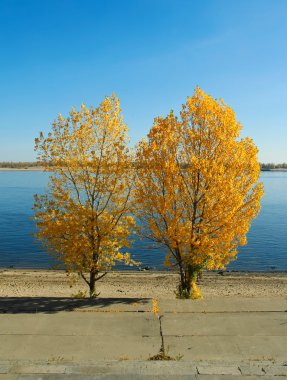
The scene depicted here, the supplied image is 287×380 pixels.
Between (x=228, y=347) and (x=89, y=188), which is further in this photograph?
(x=89, y=188)

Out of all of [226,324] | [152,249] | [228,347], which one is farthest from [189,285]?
[152,249]

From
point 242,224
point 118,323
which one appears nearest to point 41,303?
point 118,323

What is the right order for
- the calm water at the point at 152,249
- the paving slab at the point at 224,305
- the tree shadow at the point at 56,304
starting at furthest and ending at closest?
the calm water at the point at 152,249 < the tree shadow at the point at 56,304 < the paving slab at the point at 224,305

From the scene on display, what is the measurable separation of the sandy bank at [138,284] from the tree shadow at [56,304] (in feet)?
34.9

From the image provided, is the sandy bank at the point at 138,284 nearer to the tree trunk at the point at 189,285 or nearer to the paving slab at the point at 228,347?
the tree trunk at the point at 189,285

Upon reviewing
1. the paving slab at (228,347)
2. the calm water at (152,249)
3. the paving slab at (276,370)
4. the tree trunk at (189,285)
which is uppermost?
the paving slab at (276,370)

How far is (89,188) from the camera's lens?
588 inches

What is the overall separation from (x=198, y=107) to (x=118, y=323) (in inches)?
326

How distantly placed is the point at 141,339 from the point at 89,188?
7.36m

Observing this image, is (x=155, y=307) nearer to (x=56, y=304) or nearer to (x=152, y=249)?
(x=56, y=304)

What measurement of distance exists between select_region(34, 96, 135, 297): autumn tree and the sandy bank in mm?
9391

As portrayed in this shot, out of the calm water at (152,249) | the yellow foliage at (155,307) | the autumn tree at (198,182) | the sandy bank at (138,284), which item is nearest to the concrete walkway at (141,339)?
the yellow foliage at (155,307)

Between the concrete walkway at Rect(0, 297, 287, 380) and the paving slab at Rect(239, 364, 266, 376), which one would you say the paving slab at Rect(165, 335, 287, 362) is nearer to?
the concrete walkway at Rect(0, 297, 287, 380)

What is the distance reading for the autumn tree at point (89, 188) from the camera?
14.2m
